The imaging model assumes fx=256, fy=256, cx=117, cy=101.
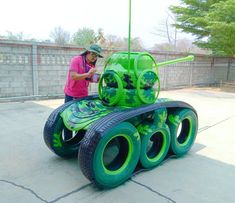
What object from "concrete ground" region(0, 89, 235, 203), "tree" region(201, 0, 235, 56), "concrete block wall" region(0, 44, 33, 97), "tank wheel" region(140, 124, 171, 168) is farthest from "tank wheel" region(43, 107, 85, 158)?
"tree" region(201, 0, 235, 56)

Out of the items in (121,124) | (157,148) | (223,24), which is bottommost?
(157,148)

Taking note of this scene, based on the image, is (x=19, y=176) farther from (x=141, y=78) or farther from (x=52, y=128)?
(x=141, y=78)

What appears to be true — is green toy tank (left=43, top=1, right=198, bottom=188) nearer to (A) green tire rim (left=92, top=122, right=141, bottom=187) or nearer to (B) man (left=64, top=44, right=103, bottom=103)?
(A) green tire rim (left=92, top=122, right=141, bottom=187)

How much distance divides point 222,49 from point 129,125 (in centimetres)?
1329

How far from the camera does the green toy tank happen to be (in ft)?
8.14

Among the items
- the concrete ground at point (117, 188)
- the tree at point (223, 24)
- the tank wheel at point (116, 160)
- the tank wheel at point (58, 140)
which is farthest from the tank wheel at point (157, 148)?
the tree at point (223, 24)

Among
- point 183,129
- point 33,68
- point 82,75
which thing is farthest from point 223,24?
point 82,75

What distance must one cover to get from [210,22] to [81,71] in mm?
10440

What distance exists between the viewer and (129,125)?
8.84 ft

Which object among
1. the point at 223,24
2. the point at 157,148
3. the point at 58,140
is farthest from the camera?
the point at 223,24

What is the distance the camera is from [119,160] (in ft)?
9.24

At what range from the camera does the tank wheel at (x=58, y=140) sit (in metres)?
3.07

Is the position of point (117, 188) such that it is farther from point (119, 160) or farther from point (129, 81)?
point (129, 81)

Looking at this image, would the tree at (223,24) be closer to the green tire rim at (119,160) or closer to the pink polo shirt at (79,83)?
the pink polo shirt at (79,83)
